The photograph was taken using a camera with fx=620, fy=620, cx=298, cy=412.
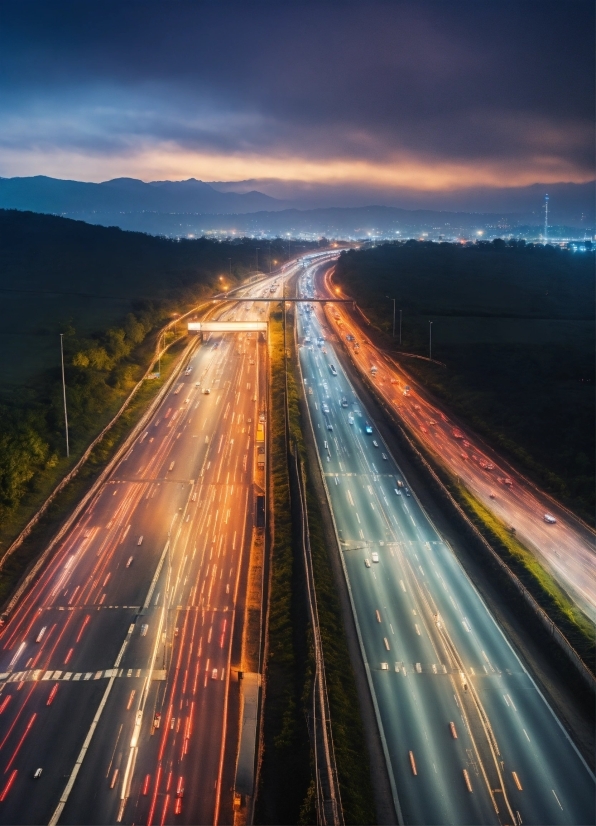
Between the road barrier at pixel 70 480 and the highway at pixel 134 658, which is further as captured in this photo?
the road barrier at pixel 70 480

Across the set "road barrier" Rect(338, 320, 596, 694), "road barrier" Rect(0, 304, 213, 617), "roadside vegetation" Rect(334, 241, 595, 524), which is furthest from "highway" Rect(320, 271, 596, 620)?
"road barrier" Rect(0, 304, 213, 617)

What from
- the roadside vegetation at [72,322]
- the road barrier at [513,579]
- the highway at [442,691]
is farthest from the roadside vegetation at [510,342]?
the roadside vegetation at [72,322]

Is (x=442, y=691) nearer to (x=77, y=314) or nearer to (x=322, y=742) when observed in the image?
(x=322, y=742)

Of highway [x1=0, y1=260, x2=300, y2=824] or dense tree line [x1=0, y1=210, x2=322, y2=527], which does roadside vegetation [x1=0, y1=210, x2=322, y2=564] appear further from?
highway [x1=0, y1=260, x2=300, y2=824]

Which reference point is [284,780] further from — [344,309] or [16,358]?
[344,309]

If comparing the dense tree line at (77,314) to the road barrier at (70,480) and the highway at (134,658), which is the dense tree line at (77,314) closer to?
the road barrier at (70,480)

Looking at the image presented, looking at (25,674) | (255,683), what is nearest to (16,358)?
(25,674)

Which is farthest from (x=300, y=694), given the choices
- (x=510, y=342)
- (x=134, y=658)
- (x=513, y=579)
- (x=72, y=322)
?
(x=72, y=322)
